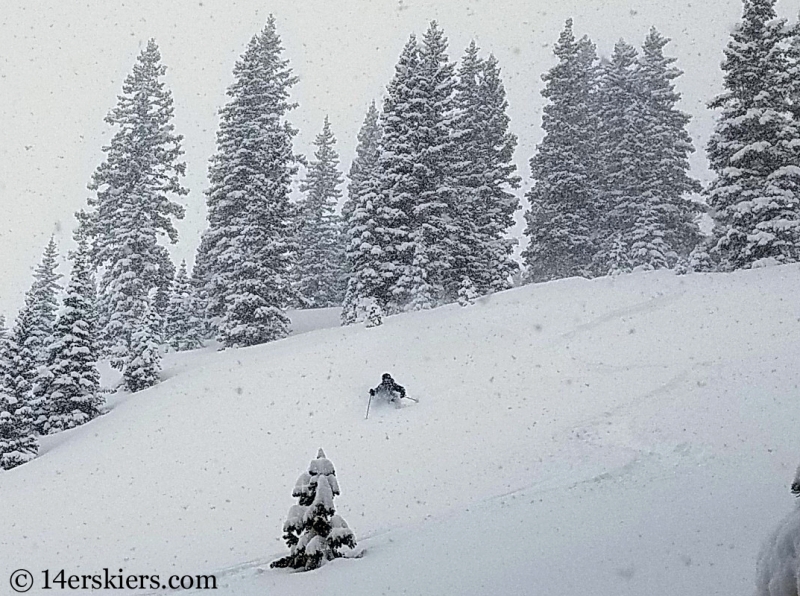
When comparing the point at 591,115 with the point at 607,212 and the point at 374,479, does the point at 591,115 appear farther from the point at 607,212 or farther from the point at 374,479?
the point at 374,479

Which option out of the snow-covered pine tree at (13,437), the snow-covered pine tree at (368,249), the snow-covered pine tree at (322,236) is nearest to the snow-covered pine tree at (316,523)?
the snow-covered pine tree at (13,437)

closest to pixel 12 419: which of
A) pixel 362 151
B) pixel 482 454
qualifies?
pixel 482 454

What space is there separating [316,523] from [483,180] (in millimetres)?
27526

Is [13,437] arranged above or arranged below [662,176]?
below

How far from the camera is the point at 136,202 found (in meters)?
32.7

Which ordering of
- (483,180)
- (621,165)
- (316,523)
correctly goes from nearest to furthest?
1. (316,523)
2. (483,180)
3. (621,165)

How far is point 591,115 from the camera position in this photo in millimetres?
39188

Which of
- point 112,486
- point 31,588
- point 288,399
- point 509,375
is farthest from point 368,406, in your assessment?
point 31,588

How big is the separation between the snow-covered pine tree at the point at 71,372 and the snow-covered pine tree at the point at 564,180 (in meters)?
23.1

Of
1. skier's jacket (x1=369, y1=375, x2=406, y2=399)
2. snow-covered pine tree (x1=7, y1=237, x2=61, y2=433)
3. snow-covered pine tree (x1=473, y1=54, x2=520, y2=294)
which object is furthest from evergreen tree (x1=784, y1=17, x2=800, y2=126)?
snow-covered pine tree (x1=7, y1=237, x2=61, y2=433)

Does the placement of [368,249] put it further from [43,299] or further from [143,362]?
[43,299]

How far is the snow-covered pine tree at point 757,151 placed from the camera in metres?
25.7

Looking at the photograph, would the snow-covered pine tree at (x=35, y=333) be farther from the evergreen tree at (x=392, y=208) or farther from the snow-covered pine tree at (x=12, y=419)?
the evergreen tree at (x=392, y=208)

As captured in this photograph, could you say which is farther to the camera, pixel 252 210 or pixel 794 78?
pixel 252 210
